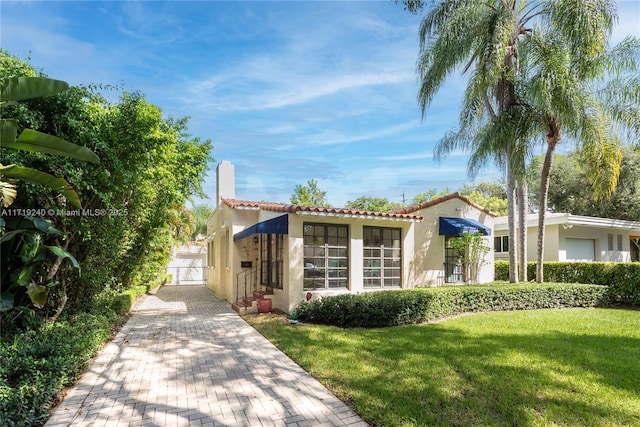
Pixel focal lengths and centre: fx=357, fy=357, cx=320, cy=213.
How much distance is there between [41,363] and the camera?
5.66 m

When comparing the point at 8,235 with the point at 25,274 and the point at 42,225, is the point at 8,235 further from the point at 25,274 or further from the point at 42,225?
the point at 25,274

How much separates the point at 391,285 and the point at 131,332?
9707mm

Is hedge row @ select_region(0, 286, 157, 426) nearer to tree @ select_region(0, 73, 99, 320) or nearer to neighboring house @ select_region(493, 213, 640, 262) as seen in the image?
tree @ select_region(0, 73, 99, 320)

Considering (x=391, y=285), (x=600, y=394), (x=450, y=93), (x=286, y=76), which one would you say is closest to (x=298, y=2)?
(x=286, y=76)

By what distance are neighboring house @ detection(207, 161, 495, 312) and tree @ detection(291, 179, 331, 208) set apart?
2391cm

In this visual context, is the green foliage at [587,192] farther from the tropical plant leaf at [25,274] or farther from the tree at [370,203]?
the tropical plant leaf at [25,274]

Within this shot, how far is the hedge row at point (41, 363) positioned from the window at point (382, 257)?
9.33m

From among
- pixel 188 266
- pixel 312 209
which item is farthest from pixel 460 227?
pixel 188 266

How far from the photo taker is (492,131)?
15.0 meters

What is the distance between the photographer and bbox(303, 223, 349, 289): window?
524 inches

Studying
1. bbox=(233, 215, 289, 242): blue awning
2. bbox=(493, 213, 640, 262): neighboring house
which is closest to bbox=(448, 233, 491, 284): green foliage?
bbox=(493, 213, 640, 262): neighboring house

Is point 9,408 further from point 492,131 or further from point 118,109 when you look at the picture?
point 492,131

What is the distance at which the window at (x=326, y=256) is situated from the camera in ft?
43.7

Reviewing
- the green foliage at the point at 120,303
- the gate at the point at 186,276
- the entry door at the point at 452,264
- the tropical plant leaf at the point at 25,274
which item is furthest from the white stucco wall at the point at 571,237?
the gate at the point at 186,276
